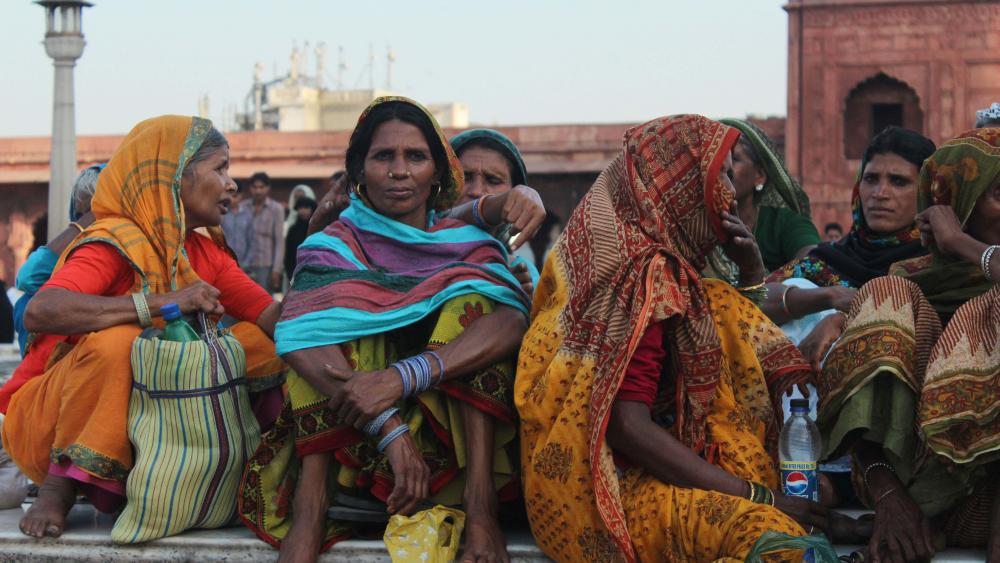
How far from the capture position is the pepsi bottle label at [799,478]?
3.16 meters

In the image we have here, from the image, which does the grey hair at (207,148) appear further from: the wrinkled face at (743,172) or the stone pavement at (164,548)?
the wrinkled face at (743,172)

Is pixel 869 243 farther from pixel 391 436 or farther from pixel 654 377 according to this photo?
pixel 391 436

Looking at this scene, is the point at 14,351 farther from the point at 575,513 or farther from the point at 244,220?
the point at 575,513

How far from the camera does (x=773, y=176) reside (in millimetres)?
4629

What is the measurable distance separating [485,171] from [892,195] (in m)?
1.41

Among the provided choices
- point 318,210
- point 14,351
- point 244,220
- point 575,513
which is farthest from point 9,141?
point 575,513

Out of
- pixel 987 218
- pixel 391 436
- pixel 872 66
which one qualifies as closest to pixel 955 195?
pixel 987 218

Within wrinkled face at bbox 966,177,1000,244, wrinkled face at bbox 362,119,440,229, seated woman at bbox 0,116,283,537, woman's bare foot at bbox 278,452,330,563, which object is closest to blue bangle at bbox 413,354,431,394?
woman's bare foot at bbox 278,452,330,563

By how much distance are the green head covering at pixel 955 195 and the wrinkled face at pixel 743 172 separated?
992mm

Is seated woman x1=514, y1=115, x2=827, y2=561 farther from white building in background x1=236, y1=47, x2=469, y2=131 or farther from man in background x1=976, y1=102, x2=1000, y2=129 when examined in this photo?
white building in background x1=236, y1=47, x2=469, y2=131

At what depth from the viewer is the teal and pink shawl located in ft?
11.3

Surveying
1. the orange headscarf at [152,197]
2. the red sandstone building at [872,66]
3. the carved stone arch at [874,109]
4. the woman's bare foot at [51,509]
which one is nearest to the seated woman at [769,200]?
the orange headscarf at [152,197]

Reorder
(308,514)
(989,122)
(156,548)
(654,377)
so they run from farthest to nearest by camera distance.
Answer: (989,122)
(156,548)
(308,514)
(654,377)

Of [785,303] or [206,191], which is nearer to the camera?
[206,191]
